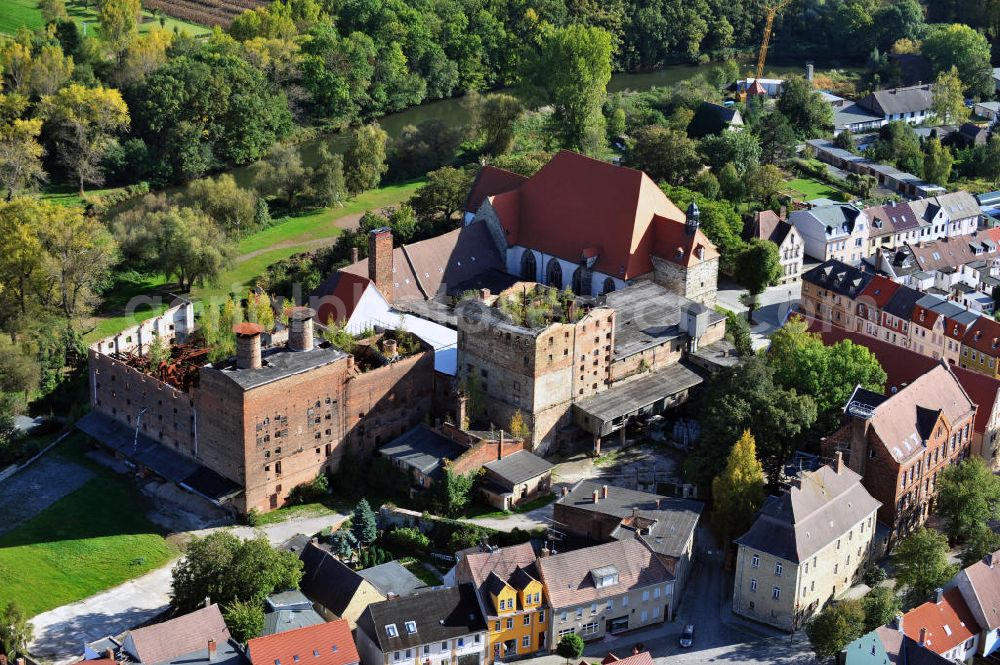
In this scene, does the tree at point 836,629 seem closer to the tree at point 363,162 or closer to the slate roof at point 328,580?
the slate roof at point 328,580

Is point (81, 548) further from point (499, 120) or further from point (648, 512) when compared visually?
point (499, 120)

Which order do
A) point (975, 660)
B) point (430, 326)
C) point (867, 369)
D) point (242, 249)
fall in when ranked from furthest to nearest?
point (242, 249), point (430, 326), point (867, 369), point (975, 660)

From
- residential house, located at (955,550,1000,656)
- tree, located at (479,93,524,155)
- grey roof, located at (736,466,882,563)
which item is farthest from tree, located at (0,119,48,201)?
residential house, located at (955,550,1000,656)

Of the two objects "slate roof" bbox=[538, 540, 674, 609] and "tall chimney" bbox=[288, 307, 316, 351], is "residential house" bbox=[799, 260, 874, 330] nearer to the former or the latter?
"slate roof" bbox=[538, 540, 674, 609]

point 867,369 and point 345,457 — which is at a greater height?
point 867,369

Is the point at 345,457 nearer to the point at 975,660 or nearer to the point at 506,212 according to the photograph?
the point at 506,212

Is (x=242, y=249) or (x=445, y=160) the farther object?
(x=445, y=160)

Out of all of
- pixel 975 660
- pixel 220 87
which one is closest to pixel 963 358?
pixel 975 660

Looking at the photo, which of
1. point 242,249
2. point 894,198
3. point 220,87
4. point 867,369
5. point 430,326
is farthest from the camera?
point 220,87
